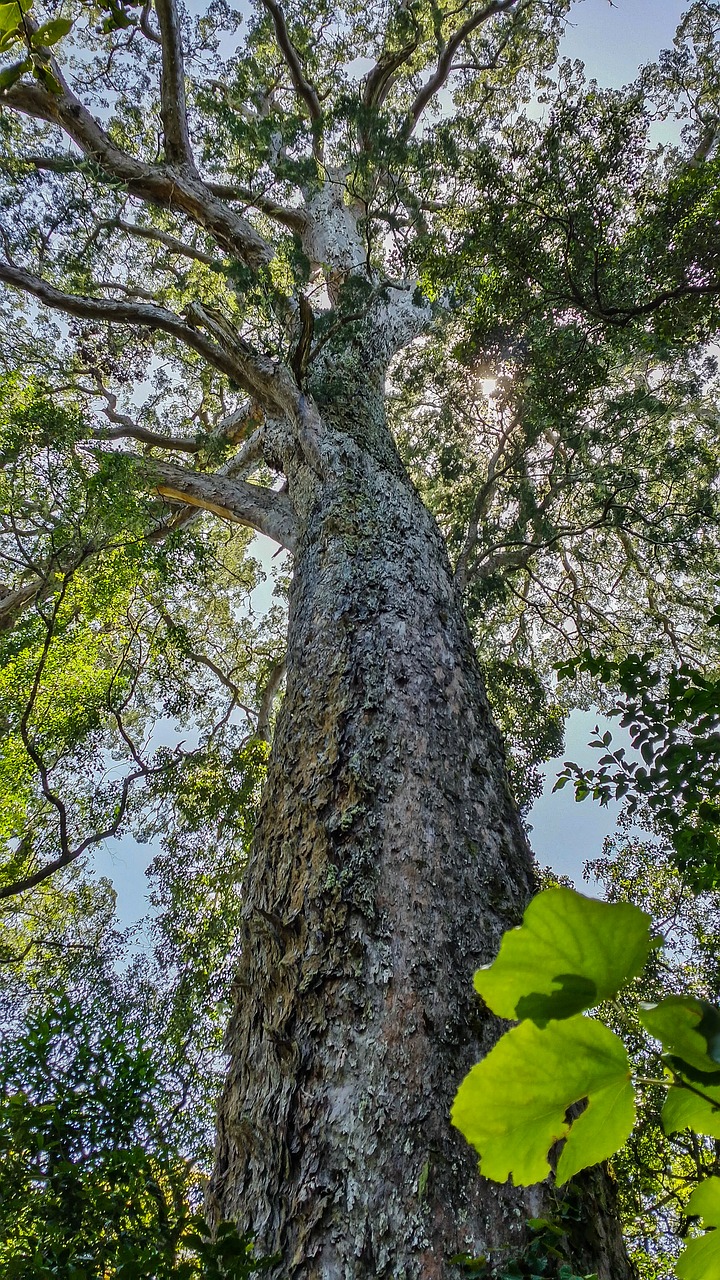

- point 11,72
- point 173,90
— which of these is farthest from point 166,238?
point 11,72

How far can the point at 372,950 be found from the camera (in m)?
1.36

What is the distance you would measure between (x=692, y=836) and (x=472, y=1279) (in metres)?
1.62

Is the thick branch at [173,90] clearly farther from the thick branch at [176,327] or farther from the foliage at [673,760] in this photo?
the foliage at [673,760]

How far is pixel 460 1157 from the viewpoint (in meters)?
1.06

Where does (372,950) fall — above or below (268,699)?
below

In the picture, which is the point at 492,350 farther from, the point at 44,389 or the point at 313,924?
the point at 313,924

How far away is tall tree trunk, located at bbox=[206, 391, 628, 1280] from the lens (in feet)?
3.37

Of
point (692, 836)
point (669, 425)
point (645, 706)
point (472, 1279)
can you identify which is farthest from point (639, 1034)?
point (669, 425)

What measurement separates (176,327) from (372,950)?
4.27m

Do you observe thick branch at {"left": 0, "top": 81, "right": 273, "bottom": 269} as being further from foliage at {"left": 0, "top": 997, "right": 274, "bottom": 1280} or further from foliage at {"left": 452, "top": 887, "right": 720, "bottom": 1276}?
foliage at {"left": 452, "top": 887, "right": 720, "bottom": 1276}

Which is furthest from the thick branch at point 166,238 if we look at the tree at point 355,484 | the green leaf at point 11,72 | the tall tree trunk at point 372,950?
the green leaf at point 11,72

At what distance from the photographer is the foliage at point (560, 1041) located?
265 mm

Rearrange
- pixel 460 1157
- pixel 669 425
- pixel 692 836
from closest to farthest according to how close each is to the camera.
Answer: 1. pixel 460 1157
2. pixel 692 836
3. pixel 669 425

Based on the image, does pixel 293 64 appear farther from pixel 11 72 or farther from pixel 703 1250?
pixel 703 1250
